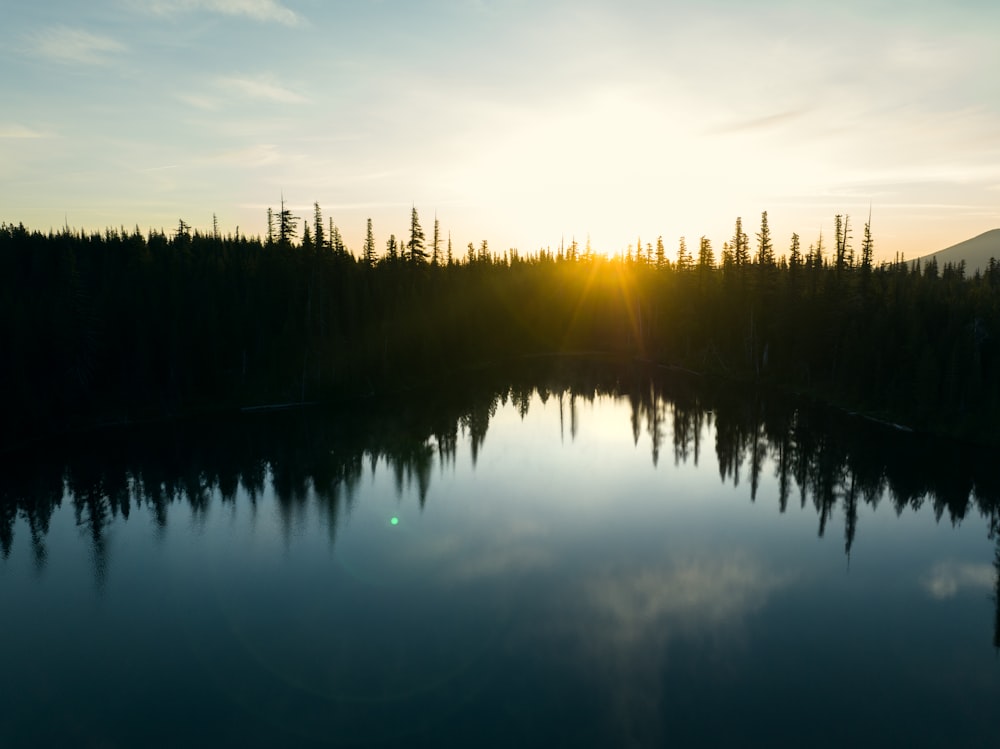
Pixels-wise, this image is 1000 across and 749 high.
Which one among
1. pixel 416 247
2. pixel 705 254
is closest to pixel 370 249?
pixel 416 247

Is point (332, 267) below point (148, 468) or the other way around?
the other way around

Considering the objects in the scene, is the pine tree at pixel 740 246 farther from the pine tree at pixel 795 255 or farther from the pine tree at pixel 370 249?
the pine tree at pixel 370 249

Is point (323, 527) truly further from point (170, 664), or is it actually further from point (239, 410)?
point (239, 410)

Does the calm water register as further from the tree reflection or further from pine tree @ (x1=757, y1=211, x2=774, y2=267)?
pine tree @ (x1=757, y1=211, x2=774, y2=267)

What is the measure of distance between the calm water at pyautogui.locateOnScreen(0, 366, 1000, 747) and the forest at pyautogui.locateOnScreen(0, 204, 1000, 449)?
48.6ft

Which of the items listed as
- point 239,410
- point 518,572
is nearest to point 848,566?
point 518,572

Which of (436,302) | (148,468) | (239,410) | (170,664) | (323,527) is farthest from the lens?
(436,302)

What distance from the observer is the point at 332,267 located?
10762cm

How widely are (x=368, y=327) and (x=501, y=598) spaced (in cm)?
7596

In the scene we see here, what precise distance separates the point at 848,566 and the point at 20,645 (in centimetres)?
4337

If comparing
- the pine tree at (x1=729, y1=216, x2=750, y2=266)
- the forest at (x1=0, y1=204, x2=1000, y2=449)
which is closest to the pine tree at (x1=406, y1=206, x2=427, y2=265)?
the forest at (x1=0, y1=204, x2=1000, y2=449)

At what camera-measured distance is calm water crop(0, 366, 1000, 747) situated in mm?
23438

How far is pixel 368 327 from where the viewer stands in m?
103

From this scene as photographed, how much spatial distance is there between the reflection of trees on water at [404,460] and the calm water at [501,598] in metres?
0.43
